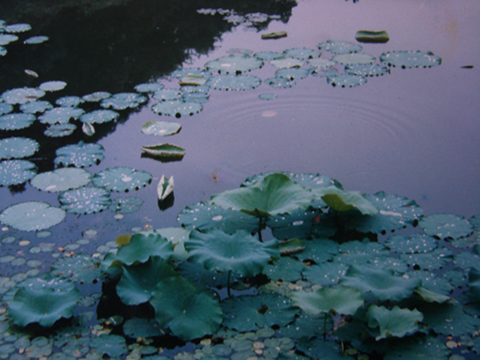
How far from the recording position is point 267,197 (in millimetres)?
2559

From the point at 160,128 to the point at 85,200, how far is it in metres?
1.02

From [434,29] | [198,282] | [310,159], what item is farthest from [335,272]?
[434,29]

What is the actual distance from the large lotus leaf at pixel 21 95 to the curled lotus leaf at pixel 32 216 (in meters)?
1.69

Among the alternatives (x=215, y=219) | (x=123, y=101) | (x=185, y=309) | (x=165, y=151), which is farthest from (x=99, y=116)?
(x=185, y=309)

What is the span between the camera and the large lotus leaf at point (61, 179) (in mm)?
3141

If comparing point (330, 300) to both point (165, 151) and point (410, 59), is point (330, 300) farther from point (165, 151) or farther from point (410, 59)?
point (410, 59)

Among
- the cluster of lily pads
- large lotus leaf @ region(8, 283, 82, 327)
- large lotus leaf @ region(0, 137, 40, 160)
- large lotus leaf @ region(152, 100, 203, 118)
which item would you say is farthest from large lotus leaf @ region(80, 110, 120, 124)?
large lotus leaf @ region(8, 283, 82, 327)

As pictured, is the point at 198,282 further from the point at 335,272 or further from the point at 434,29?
the point at 434,29

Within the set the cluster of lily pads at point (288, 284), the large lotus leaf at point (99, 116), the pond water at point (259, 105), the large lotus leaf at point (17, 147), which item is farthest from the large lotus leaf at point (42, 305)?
the large lotus leaf at point (99, 116)

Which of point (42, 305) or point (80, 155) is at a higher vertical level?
point (80, 155)

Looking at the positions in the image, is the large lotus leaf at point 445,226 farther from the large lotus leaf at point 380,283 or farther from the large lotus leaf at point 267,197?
the large lotus leaf at point 267,197

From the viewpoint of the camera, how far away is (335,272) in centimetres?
238

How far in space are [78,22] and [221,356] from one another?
5.27m

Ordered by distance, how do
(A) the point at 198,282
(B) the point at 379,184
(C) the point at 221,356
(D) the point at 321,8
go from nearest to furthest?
(C) the point at 221,356 → (A) the point at 198,282 → (B) the point at 379,184 → (D) the point at 321,8
